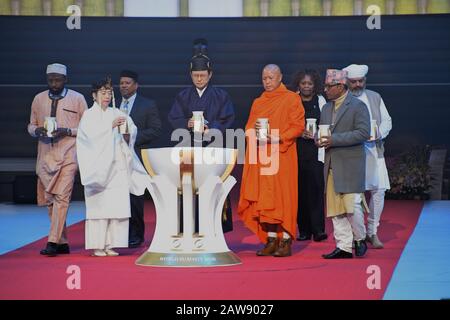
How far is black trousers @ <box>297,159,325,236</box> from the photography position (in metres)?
9.89

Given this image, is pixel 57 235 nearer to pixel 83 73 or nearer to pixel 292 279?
pixel 292 279

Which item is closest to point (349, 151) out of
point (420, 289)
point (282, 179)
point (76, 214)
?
point (282, 179)

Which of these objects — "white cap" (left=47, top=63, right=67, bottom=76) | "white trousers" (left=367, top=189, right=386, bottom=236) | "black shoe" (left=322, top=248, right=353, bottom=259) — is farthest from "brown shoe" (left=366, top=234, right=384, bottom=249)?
"white cap" (left=47, top=63, right=67, bottom=76)

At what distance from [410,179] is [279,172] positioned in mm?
7054

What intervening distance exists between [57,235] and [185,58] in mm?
8644

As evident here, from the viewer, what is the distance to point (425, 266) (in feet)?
25.9

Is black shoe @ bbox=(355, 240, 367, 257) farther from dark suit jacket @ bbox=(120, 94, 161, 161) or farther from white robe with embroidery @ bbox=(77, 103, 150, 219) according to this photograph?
dark suit jacket @ bbox=(120, 94, 161, 161)

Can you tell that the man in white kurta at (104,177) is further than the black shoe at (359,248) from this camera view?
Yes

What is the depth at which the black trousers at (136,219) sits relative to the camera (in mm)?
9438

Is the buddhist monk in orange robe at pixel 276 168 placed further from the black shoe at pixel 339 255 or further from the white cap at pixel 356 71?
the white cap at pixel 356 71

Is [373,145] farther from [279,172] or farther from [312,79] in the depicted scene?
[312,79]

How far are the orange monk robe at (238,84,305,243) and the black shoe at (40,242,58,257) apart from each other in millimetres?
1618

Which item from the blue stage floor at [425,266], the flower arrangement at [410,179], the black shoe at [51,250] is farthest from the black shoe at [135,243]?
the flower arrangement at [410,179]

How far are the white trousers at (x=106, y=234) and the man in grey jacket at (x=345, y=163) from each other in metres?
1.65
